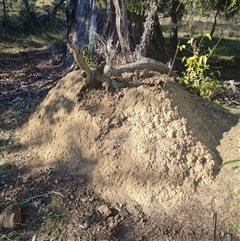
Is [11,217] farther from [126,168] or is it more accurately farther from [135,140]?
[135,140]

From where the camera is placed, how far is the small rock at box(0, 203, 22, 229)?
115 inches

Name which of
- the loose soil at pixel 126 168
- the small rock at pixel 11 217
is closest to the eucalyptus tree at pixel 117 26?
the loose soil at pixel 126 168

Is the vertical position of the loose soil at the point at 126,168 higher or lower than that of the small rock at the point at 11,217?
higher

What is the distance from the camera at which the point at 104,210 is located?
2.99 m

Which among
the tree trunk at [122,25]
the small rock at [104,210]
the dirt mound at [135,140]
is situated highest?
the tree trunk at [122,25]

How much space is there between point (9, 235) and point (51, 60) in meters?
5.49

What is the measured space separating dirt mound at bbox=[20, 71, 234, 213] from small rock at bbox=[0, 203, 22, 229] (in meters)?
0.63

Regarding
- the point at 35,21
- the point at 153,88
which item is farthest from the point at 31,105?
the point at 35,21

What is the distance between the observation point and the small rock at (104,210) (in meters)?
2.97

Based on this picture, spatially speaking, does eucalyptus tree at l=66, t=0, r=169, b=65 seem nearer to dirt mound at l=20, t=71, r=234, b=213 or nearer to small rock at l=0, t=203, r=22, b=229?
dirt mound at l=20, t=71, r=234, b=213

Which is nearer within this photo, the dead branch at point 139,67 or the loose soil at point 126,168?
the loose soil at point 126,168

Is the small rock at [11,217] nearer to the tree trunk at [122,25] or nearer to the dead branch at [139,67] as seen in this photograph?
the dead branch at [139,67]

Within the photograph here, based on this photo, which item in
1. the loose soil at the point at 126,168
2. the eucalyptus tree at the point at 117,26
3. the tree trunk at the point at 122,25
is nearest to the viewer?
the loose soil at the point at 126,168

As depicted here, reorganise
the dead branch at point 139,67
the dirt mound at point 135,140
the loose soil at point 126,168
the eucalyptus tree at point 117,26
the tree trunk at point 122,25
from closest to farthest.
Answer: the loose soil at point 126,168 → the dirt mound at point 135,140 → the dead branch at point 139,67 → the tree trunk at point 122,25 → the eucalyptus tree at point 117,26
